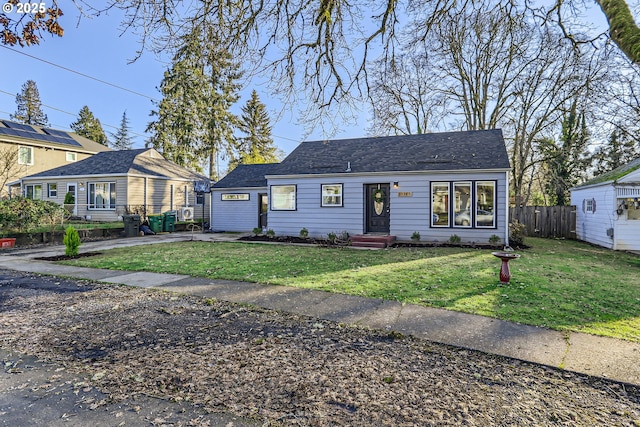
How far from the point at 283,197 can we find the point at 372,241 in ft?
15.0

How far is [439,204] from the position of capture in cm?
1207

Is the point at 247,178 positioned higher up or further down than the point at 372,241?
higher up

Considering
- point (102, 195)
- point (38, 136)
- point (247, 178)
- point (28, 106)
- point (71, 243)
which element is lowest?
point (71, 243)

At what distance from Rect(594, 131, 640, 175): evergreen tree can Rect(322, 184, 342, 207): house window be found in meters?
17.3

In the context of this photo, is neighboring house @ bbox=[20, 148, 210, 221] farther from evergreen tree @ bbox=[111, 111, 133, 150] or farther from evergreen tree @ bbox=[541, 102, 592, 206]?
evergreen tree @ bbox=[111, 111, 133, 150]

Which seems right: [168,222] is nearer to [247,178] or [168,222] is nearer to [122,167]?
[247,178]

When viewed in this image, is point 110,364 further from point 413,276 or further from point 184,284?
point 413,276

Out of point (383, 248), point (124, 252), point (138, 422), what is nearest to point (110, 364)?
point (138, 422)

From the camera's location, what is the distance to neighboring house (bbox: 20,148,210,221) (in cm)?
1909

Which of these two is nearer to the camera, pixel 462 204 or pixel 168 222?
pixel 462 204

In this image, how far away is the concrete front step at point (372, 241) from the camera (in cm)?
1177

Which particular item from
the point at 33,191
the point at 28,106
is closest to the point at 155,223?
the point at 33,191

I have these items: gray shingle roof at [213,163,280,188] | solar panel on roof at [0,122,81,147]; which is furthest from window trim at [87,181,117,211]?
solar panel on roof at [0,122,81,147]

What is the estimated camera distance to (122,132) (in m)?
55.3
